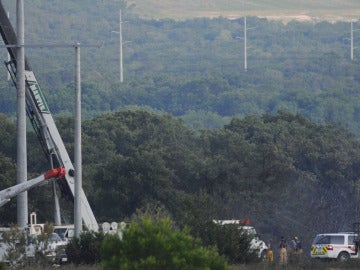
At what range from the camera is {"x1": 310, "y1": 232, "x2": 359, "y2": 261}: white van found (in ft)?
173

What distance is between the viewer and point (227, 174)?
77062 millimetres

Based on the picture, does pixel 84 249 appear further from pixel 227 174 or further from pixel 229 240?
pixel 227 174

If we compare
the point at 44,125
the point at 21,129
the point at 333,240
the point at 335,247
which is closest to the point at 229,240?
the point at 21,129

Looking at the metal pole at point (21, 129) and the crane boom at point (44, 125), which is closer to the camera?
the metal pole at point (21, 129)

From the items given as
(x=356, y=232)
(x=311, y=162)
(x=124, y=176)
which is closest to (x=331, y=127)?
(x=311, y=162)

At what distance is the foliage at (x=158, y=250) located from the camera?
26188 millimetres

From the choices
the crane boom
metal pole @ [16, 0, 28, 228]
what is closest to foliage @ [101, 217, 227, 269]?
metal pole @ [16, 0, 28, 228]

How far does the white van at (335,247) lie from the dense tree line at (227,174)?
13.9 feet

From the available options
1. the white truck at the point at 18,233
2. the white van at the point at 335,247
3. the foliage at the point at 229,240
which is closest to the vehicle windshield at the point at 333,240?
the white van at the point at 335,247

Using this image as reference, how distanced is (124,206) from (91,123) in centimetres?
3086

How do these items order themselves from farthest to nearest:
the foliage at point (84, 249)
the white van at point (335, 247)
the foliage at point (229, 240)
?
the white van at point (335, 247), the foliage at point (229, 240), the foliage at point (84, 249)

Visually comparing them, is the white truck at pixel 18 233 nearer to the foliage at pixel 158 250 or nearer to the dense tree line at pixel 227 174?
the dense tree line at pixel 227 174

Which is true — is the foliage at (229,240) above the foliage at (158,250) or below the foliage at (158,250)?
below

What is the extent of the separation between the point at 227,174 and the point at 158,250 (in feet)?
166
